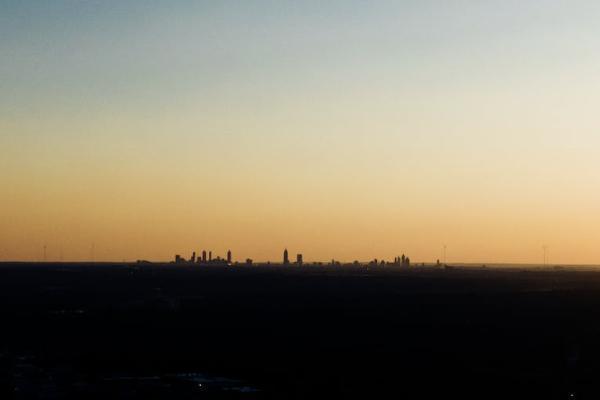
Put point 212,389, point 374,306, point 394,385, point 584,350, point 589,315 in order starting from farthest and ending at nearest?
point 374,306 < point 589,315 < point 584,350 < point 394,385 < point 212,389

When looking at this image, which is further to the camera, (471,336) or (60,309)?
(60,309)

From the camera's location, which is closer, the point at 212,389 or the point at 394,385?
the point at 212,389

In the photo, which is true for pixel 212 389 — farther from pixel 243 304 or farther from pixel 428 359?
pixel 243 304

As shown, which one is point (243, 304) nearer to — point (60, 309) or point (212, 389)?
point (60, 309)

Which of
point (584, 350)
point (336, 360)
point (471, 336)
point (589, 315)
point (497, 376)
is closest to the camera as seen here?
point (497, 376)

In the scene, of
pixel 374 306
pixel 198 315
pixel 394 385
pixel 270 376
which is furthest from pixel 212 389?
pixel 374 306

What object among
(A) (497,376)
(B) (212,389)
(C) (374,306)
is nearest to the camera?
(B) (212,389)

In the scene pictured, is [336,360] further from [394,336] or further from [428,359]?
[394,336]

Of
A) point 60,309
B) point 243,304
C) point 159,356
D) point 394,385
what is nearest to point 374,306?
point 243,304

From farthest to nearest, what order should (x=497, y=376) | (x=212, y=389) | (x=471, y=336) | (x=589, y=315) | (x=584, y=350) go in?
(x=589, y=315) → (x=471, y=336) → (x=584, y=350) → (x=497, y=376) → (x=212, y=389)
